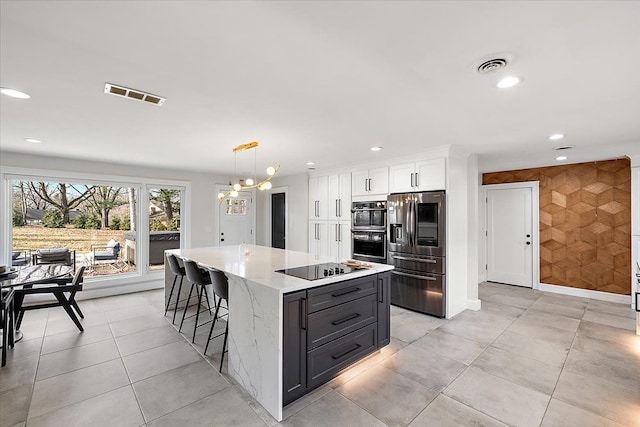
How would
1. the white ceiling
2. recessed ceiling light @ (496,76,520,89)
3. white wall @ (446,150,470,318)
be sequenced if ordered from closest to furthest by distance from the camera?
the white ceiling < recessed ceiling light @ (496,76,520,89) < white wall @ (446,150,470,318)

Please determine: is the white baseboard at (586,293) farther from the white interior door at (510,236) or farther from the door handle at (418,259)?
the door handle at (418,259)

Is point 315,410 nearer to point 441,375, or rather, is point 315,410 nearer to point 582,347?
point 441,375

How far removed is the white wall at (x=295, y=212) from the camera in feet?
21.0

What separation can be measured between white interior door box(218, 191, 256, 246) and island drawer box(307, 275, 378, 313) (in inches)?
189

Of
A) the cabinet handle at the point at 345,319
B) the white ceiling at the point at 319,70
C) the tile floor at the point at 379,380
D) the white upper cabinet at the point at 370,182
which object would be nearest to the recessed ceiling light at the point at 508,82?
the white ceiling at the point at 319,70

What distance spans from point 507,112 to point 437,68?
126 centimetres

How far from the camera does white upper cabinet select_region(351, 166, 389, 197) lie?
4.76 meters

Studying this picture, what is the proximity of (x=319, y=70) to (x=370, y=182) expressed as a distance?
3.23 metres

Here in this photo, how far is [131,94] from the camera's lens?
2.26m

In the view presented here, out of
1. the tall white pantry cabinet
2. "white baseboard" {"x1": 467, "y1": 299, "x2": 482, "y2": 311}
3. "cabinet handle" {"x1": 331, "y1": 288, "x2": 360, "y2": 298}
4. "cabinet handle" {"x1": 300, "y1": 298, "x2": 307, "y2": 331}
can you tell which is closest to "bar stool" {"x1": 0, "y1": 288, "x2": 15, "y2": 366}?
"cabinet handle" {"x1": 300, "y1": 298, "x2": 307, "y2": 331}

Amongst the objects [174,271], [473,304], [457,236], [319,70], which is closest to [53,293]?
[174,271]

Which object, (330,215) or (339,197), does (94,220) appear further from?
(339,197)

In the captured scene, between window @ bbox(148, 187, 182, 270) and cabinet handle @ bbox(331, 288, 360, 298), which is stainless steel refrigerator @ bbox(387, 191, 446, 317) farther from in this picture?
window @ bbox(148, 187, 182, 270)

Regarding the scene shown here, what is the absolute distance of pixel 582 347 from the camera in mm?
3131
